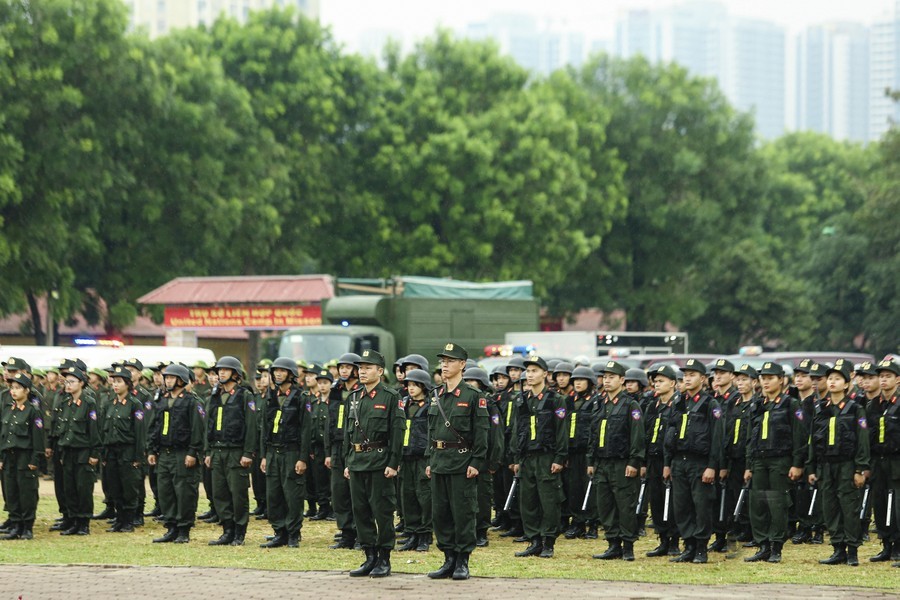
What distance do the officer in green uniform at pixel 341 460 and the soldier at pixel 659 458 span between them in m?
3.06

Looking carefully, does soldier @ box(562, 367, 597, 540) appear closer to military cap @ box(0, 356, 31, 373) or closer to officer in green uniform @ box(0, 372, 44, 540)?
officer in green uniform @ box(0, 372, 44, 540)

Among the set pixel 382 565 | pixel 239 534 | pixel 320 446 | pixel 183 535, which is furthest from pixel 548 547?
pixel 320 446

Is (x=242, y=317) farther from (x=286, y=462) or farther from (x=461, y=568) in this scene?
(x=461, y=568)

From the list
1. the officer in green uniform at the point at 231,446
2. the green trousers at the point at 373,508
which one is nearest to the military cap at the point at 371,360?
the green trousers at the point at 373,508

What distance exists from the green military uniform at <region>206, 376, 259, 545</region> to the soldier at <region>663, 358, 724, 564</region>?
460 centimetres

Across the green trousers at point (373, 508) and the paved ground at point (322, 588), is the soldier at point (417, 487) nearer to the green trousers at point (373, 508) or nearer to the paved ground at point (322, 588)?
the green trousers at point (373, 508)

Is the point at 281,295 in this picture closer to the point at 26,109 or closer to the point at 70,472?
the point at 26,109

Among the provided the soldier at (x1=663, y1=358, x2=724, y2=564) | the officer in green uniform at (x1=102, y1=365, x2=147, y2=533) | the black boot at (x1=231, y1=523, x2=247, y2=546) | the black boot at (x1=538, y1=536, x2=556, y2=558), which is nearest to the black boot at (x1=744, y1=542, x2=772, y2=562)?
the soldier at (x1=663, y1=358, x2=724, y2=564)

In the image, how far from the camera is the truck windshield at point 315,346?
92.0ft

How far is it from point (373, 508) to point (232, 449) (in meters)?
3.10

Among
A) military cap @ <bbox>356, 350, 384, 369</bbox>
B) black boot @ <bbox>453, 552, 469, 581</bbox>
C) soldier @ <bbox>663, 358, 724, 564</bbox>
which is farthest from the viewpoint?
soldier @ <bbox>663, 358, 724, 564</bbox>

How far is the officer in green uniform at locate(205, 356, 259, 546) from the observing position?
16438 mm

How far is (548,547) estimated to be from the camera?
50.6ft

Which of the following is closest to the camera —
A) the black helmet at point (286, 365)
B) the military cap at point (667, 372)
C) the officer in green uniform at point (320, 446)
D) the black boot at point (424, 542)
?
the military cap at point (667, 372)
